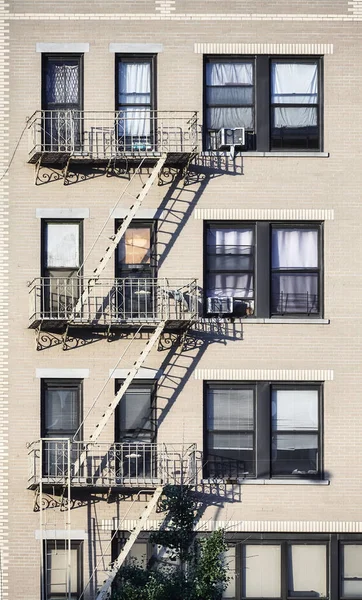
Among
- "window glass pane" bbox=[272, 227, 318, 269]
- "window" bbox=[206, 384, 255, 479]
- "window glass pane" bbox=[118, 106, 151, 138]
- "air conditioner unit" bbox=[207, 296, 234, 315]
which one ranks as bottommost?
"window" bbox=[206, 384, 255, 479]

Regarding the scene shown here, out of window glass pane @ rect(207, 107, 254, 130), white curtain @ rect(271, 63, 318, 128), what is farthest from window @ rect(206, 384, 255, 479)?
white curtain @ rect(271, 63, 318, 128)

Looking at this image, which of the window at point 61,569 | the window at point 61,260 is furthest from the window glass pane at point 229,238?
the window at point 61,569

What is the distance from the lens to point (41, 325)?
Answer: 81.2 feet

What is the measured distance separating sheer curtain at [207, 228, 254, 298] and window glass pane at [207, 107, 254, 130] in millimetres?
2110

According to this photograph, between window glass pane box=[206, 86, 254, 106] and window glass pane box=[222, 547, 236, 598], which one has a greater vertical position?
window glass pane box=[206, 86, 254, 106]

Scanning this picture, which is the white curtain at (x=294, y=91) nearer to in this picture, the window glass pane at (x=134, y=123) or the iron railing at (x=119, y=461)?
the window glass pane at (x=134, y=123)

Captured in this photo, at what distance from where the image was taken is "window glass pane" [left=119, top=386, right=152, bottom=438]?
2520 cm

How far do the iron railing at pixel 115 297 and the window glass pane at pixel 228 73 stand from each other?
4.13m

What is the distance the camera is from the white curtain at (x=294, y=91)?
2572 cm

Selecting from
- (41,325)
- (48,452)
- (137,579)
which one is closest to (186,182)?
(41,325)

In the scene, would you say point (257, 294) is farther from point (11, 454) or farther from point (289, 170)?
point (11, 454)

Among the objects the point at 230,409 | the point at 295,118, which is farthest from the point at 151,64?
the point at 230,409

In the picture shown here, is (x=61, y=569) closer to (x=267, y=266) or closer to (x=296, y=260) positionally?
(x=267, y=266)

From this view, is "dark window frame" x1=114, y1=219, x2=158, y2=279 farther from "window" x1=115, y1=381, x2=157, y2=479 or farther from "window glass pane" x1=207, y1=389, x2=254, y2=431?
"window glass pane" x1=207, y1=389, x2=254, y2=431
